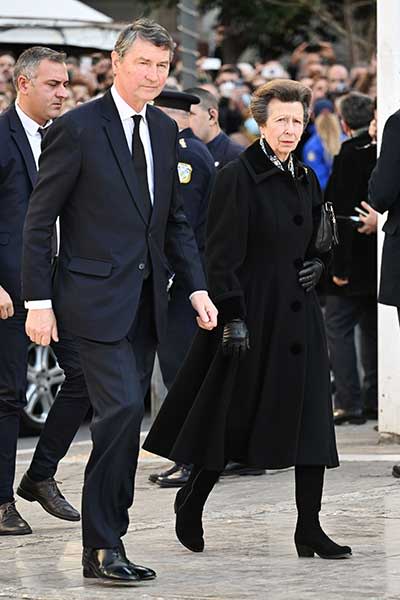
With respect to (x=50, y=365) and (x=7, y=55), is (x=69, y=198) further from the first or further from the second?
(x=7, y=55)

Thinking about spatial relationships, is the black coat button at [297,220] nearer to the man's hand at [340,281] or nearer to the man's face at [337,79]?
the man's hand at [340,281]

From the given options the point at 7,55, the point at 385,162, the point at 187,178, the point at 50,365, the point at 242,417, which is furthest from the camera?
the point at 7,55

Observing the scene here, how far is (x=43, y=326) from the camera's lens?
6.19m

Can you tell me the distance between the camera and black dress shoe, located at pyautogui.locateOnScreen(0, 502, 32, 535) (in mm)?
7391

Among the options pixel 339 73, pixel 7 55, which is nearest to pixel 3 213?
pixel 7 55

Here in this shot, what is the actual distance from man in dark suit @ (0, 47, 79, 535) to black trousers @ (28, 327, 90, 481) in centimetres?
2

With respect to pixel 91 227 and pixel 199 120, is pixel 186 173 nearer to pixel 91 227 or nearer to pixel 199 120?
pixel 199 120

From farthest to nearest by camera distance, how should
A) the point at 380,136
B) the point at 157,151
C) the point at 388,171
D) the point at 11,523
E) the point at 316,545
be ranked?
the point at 380,136
the point at 388,171
the point at 11,523
the point at 316,545
the point at 157,151

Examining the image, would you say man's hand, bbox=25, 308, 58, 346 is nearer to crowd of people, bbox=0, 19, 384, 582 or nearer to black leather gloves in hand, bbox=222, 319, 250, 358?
crowd of people, bbox=0, 19, 384, 582

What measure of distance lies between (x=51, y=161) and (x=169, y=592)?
5.35 feet

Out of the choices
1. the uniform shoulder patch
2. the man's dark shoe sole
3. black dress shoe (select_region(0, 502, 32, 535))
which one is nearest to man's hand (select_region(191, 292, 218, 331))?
black dress shoe (select_region(0, 502, 32, 535))

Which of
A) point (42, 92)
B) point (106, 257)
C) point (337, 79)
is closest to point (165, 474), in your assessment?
point (42, 92)

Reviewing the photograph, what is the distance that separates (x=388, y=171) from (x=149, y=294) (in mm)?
2185

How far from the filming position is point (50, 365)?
1152 centimetres
